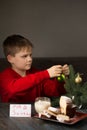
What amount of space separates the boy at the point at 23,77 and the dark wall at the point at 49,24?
45 centimetres

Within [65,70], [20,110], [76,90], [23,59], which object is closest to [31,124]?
[20,110]

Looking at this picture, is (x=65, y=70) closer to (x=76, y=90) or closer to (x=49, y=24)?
(x=76, y=90)

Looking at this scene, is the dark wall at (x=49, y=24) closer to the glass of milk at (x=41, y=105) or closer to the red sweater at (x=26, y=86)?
the red sweater at (x=26, y=86)

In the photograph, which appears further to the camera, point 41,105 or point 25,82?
point 25,82

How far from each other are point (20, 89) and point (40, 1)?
98 centimetres

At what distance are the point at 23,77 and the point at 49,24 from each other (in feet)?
2.75

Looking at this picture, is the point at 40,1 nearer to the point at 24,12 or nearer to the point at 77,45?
the point at 24,12

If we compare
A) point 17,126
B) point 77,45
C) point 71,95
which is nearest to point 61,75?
point 71,95

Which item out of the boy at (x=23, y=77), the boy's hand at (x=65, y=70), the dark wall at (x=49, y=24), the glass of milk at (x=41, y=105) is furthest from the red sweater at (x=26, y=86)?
the dark wall at (x=49, y=24)

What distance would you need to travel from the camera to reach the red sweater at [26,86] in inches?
83.2

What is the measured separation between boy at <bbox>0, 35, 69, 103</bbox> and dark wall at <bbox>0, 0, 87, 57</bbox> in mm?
449

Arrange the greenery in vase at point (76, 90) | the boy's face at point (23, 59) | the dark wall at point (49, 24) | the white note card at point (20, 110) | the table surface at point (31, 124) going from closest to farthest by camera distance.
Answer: the table surface at point (31, 124) < the white note card at point (20, 110) < the greenery in vase at point (76, 90) < the boy's face at point (23, 59) < the dark wall at point (49, 24)

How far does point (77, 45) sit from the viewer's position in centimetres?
295

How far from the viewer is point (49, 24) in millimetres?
2898
